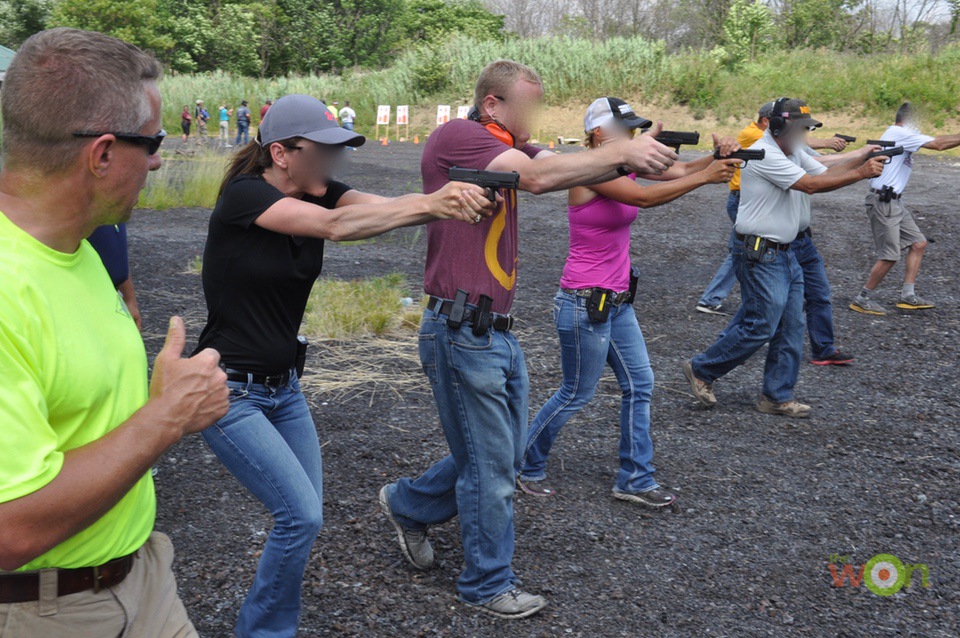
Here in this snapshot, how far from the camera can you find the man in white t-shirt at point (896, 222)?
358 inches

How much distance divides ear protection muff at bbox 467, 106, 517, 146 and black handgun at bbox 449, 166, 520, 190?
0.53m

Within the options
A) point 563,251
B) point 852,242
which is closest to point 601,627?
point 563,251

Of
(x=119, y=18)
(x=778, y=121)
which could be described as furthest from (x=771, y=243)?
(x=119, y=18)

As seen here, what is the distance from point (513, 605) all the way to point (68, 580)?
219 centimetres

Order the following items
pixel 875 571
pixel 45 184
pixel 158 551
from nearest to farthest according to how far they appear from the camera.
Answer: pixel 45 184
pixel 158 551
pixel 875 571

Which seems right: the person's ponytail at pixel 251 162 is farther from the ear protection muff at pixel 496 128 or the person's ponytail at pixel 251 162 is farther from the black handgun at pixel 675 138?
the black handgun at pixel 675 138

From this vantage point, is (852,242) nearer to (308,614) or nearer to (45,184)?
(308,614)

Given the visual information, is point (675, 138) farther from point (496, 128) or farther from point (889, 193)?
point (889, 193)

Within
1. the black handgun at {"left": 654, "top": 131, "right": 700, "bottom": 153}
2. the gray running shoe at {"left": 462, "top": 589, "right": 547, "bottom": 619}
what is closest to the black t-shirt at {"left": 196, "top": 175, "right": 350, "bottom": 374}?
the gray running shoe at {"left": 462, "top": 589, "right": 547, "bottom": 619}

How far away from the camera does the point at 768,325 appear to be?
19.6 ft

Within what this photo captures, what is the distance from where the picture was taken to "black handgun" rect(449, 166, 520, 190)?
3.05m

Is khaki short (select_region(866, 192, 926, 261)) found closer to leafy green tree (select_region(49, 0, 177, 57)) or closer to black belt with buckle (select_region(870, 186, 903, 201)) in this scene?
black belt with buckle (select_region(870, 186, 903, 201))

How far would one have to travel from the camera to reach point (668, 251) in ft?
41.4

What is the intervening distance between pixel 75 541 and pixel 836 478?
4.47 meters
